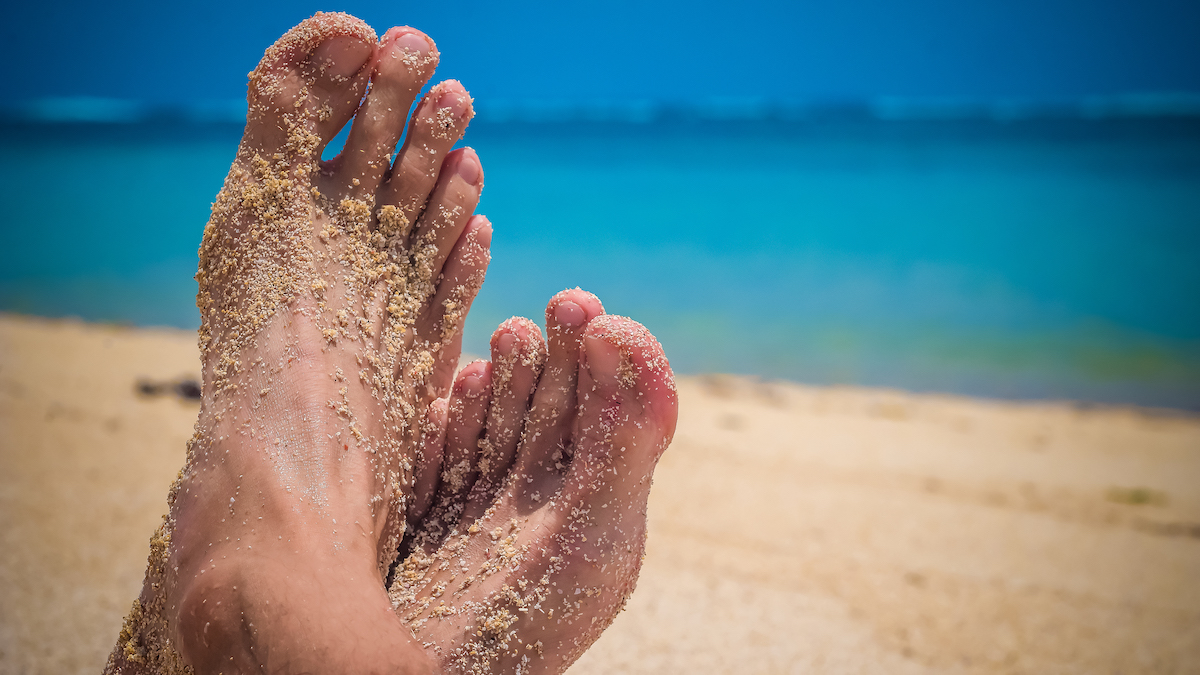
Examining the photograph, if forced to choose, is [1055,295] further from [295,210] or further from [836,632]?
[295,210]

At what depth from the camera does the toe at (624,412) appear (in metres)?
1.10

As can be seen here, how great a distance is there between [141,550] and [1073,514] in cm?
253

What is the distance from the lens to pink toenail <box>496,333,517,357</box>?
49.1 inches

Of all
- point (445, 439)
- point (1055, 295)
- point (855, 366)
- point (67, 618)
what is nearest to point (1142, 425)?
point (855, 366)

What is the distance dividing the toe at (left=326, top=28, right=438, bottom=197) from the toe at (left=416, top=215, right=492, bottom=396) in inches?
7.1

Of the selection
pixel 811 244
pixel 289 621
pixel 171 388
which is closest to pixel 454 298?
pixel 289 621

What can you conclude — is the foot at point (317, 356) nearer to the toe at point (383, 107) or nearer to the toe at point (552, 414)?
the toe at point (383, 107)

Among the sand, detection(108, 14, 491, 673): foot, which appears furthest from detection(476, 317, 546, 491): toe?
the sand

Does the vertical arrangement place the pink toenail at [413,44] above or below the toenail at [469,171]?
above

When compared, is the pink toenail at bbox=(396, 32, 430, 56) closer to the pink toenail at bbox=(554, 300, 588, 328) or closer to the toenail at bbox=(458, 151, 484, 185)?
the toenail at bbox=(458, 151, 484, 185)

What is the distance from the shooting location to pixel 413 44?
1.32 meters

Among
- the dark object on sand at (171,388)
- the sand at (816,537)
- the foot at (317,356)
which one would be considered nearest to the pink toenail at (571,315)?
the foot at (317,356)

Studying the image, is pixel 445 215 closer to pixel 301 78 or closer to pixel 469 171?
pixel 469 171

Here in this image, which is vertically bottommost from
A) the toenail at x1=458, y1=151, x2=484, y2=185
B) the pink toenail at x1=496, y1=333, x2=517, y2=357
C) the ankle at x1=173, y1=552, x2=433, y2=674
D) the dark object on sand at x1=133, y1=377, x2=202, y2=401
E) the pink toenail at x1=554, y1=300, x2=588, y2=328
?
the ankle at x1=173, y1=552, x2=433, y2=674
